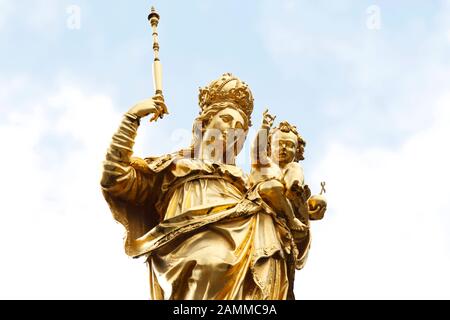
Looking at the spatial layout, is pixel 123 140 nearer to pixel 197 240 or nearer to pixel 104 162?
pixel 104 162

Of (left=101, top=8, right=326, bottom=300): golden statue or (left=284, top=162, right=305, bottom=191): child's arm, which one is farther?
(left=284, top=162, right=305, bottom=191): child's arm

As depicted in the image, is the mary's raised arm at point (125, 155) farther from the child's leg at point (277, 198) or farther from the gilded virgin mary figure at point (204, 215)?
the child's leg at point (277, 198)

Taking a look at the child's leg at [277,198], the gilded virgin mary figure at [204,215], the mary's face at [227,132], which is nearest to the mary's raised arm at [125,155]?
the gilded virgin mary figure at [204,215]

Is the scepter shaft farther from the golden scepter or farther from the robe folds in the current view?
the robe folds

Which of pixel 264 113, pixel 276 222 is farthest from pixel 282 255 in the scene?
pixel 264 113

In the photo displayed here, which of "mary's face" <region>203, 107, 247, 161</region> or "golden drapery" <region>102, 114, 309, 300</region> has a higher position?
"mary's face" <region>203, 107, 247, 161</region>

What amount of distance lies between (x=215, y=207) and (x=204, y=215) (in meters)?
0.15

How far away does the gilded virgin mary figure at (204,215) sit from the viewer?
12.5m

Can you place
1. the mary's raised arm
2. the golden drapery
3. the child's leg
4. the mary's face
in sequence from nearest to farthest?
the golden drapery
the child's leg
the mary's raised arm
the mary's face

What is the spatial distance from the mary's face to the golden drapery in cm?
25

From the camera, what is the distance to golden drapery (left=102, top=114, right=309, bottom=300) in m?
12.5

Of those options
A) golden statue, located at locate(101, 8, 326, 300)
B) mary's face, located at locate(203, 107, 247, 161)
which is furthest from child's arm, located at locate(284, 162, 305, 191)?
mary's face, located at locate(203, 107, 247, 161)
